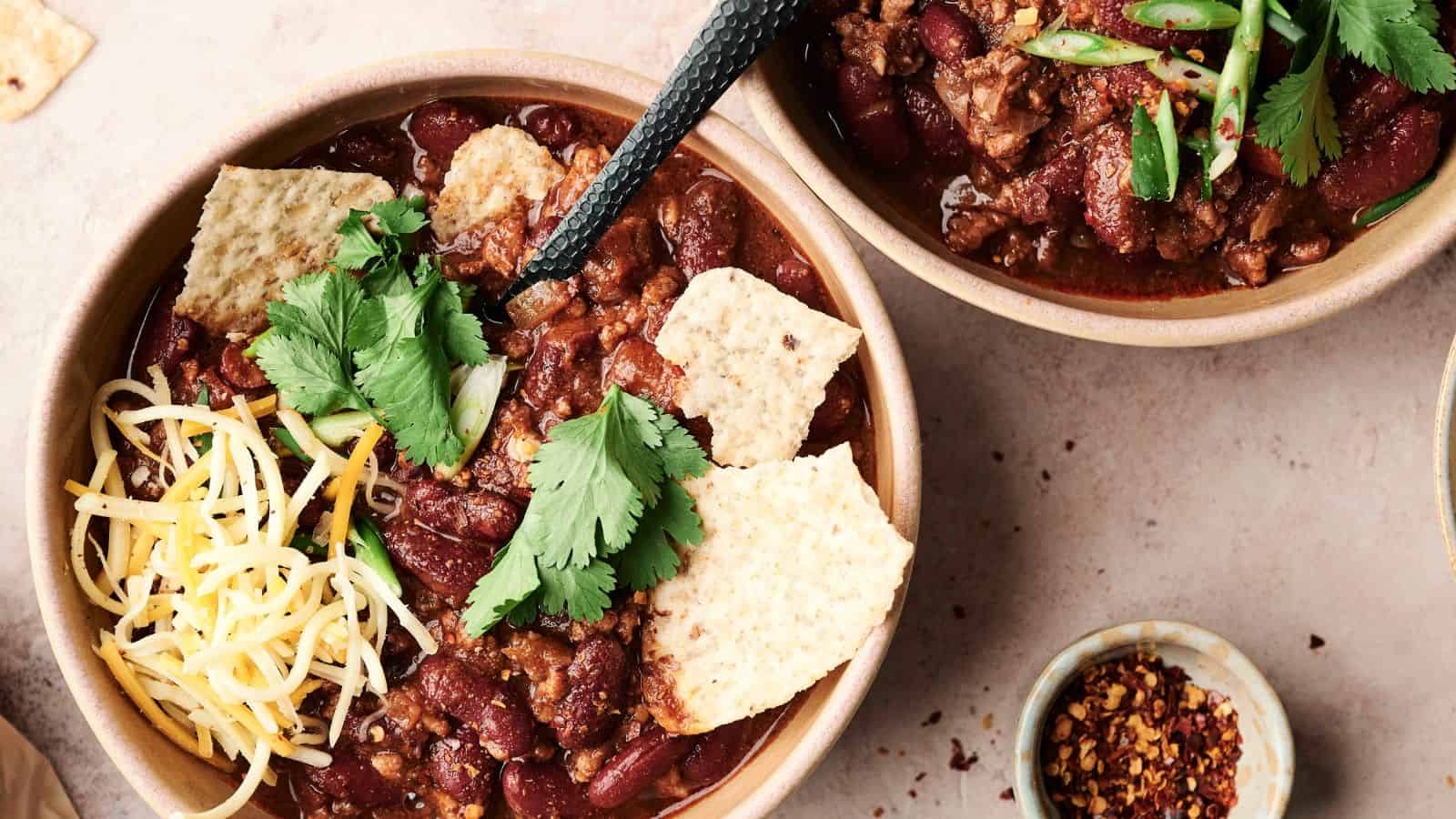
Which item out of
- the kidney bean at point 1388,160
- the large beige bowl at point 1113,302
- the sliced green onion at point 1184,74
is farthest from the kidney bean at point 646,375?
the kidney bean at point 1388,160

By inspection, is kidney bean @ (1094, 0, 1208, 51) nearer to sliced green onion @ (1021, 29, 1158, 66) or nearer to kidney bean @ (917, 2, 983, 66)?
sliced green onion @ (1021, 29, 1158, 66)

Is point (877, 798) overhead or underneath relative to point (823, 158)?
underneath

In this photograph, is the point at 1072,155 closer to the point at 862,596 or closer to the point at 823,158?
the point at 823,158

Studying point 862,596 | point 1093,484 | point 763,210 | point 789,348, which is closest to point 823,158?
point 763,210

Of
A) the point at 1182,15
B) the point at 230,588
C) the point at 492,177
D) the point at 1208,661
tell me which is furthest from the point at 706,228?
the point at 1208,661

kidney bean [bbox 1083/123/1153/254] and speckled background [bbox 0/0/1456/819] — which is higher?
kidney bean [bbox 1083/123/1153/254]

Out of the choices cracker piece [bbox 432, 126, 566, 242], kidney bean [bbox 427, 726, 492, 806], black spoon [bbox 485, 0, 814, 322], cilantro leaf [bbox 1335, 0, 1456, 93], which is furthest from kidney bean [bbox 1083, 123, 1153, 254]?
kidney bean [bbox 427, 726, 492, 806]

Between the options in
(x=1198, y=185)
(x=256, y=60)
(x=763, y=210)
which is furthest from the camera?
(x=256, y=60)

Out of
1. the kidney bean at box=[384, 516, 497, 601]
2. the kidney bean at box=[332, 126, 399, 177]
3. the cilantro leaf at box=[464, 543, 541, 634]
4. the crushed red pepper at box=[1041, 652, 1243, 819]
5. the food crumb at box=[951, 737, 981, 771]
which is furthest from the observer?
the food crumb at box=[951, 737, 981, 771]
